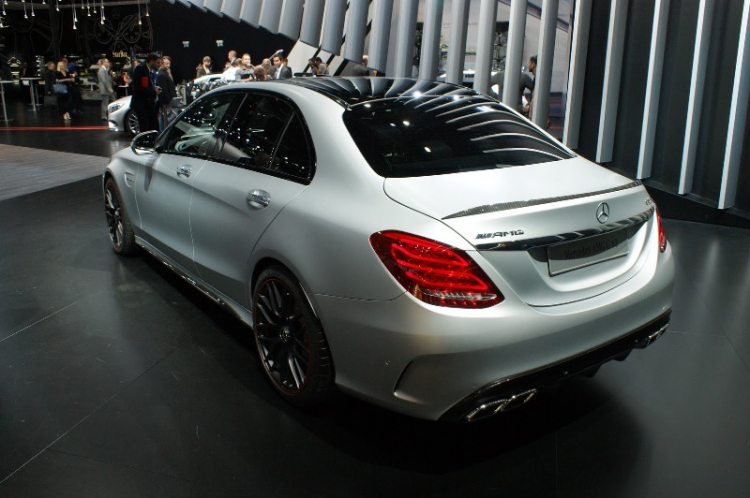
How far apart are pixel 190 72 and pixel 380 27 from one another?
16362 millimetres

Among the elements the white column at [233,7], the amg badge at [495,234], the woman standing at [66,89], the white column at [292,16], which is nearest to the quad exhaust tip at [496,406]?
the amg badge at [495,234]

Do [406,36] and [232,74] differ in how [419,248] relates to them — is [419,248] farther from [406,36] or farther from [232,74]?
[232,74]

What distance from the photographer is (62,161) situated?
9.78 metres

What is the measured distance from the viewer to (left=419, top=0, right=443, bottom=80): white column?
28.1 ft

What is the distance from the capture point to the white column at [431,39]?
856cm

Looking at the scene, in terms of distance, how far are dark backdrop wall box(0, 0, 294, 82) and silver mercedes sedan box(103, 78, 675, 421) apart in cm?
2104

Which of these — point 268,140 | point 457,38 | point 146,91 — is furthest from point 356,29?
point 268,140

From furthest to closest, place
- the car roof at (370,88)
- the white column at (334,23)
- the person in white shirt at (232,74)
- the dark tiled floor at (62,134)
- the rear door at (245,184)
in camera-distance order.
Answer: the person in white shirt at (232,74)
the dark tiled floor at (62,134)
the white column at (334,23)
the car roof at (370,88)
the rear door at (245,184)

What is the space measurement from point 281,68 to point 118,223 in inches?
278

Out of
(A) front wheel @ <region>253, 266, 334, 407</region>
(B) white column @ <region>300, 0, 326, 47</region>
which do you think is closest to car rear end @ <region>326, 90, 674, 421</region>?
(A) front wheel @ <region>253, 266, 334, 407</region>

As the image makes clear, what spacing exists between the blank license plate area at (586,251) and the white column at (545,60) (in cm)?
588

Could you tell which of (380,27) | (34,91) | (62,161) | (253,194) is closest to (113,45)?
(34,91)

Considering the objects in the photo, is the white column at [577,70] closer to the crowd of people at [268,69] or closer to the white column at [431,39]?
the white column at [431,39]

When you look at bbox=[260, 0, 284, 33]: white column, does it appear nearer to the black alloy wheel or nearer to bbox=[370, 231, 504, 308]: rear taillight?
the black alloy wheel
